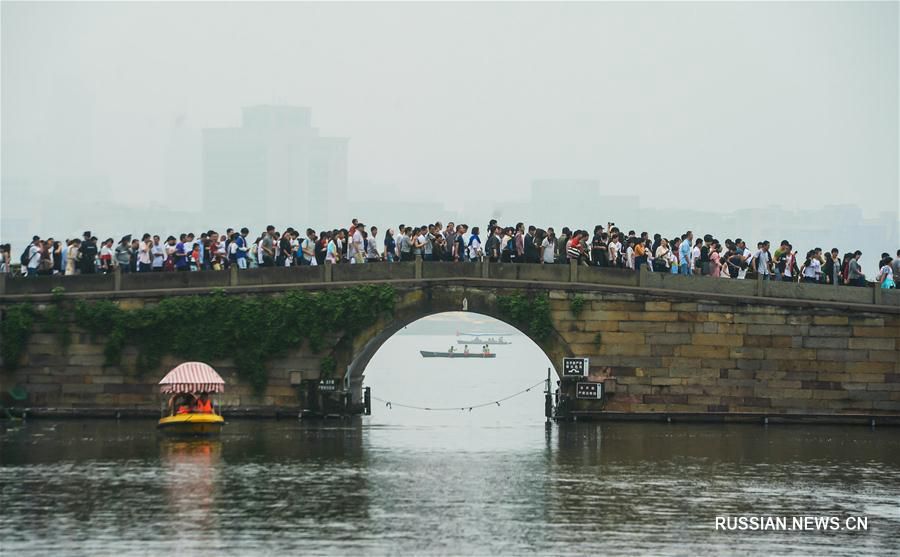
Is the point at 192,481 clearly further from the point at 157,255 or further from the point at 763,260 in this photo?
the point at 763,260

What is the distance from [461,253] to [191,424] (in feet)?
33.4

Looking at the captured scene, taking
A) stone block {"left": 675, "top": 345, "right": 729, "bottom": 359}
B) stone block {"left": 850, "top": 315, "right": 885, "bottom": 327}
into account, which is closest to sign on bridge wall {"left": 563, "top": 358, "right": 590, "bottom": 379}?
stone block {"left": 675, "top": 345, "right": 729, "bottom": 359}

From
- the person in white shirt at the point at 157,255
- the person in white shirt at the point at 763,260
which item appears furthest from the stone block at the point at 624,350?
the person in white shirt at the point at 157,255

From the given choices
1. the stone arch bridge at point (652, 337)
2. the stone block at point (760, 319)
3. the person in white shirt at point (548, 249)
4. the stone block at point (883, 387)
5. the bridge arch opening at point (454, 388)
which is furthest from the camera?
the bridge arch opening at point (454, 388)

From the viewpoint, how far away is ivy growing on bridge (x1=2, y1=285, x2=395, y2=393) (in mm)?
45375

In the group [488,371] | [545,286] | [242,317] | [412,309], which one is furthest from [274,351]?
[488,371]

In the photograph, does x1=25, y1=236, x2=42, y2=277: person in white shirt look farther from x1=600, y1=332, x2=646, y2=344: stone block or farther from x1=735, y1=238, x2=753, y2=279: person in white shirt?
x1=735, y1=238, x2=753, y2=279: person in white shirt

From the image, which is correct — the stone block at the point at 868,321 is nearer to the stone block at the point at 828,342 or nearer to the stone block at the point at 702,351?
the stone block at the point at 828,342

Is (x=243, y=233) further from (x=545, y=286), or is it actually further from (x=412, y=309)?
(x=545, y=286)

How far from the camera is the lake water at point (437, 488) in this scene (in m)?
27.0

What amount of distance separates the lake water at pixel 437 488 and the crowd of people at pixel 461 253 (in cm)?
508

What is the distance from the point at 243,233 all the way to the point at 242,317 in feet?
9.47

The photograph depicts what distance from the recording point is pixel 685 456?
37719 mm

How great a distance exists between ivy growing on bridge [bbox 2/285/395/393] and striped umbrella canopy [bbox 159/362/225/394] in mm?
3765
